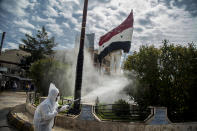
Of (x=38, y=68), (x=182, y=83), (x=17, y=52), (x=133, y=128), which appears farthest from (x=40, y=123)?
(x=17, y=52)

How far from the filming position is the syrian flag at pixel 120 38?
49.4 ft

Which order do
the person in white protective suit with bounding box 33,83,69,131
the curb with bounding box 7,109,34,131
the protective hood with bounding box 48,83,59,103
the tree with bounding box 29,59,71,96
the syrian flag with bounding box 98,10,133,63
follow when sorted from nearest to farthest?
1. the person in white protective suit with bounding box 33,83,69,131
2. the protective hood with bounding box 48,83,59,103
3. the curb with bounding box 7,109,34,131
4. the syrian flag with bounding box 98,10,133,63
5. the tree with bounding box 29,59,71,96

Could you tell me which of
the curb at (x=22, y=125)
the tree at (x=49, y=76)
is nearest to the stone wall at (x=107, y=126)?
the curb at (x=22, y=125)

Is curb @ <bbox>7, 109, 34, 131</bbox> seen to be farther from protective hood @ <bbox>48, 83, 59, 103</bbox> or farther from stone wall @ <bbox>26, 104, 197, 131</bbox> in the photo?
protective hood @ <bbox>48, 83, 59, 103</bbox>

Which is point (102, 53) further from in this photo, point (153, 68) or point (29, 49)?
point (29, 49)

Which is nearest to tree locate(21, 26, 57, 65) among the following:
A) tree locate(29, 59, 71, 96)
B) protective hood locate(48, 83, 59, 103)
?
tree locate(29, 59, 71, 96)

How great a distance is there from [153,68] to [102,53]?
849cm

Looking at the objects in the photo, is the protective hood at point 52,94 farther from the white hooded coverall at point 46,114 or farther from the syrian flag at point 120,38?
the syrian flag at point 120,38

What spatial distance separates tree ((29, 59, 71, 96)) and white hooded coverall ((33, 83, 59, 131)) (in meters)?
15.3

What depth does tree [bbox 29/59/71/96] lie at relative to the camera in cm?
1845

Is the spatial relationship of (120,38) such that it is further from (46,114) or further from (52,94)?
(46,114)

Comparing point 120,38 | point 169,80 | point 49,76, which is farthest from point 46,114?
point 49,76

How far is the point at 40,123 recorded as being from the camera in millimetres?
3703

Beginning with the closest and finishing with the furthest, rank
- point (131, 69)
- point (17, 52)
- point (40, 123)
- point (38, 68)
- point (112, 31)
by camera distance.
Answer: point (40, 123) < point (131, 69) < point (112, 31) < point (38, 68) < point (17, 52)
